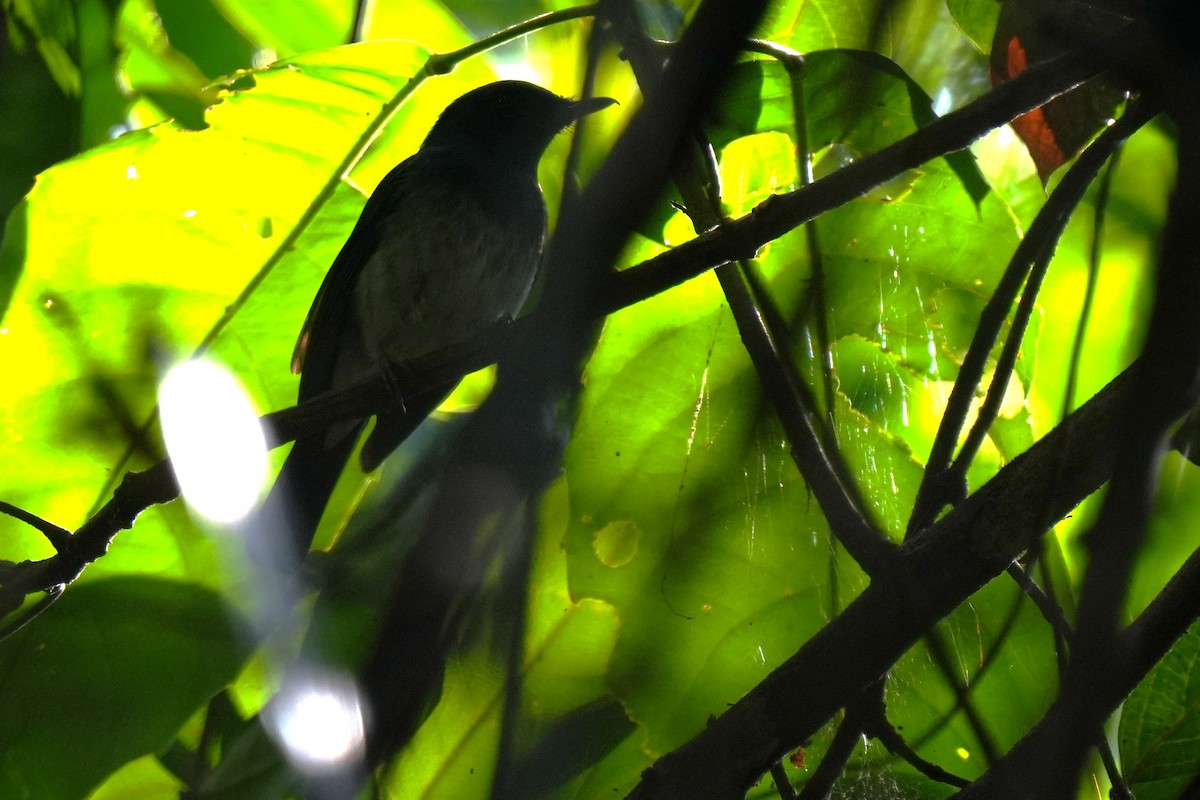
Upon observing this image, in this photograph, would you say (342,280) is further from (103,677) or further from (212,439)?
(103,677)

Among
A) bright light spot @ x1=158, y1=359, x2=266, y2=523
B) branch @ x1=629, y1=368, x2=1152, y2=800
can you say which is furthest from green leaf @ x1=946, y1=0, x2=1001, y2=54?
bright light spot @ x1=158, y1=359, x2=266, y2=523

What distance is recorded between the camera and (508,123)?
13.0 feet

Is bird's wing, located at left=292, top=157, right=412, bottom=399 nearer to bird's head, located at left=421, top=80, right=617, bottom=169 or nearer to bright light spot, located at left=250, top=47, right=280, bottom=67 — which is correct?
bird's head, located at left=421, top=80, right=617, bottom=169

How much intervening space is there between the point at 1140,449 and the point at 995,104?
3.46 ft

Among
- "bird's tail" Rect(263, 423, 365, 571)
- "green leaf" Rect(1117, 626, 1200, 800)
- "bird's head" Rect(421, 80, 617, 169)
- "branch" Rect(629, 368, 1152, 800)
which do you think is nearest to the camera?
"branch" Rect(629, 368, 1152, 800)

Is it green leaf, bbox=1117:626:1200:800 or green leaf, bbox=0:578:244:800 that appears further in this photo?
green leaf, bbox=0:578:244:800

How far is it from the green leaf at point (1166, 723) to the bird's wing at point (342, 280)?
81.1 inches

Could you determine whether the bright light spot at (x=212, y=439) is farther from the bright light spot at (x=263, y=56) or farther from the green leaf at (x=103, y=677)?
the bright light spot at (x=263, y=56)

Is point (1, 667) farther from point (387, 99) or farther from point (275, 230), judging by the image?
point (387, 99)

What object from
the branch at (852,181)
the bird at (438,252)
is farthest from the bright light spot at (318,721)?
the bird at (438,252)

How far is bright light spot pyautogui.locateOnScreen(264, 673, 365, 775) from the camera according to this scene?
180 centimetres

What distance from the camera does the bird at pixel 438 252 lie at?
10.8ft

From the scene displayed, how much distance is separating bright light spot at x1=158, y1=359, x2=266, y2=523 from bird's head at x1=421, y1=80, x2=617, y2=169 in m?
1.40

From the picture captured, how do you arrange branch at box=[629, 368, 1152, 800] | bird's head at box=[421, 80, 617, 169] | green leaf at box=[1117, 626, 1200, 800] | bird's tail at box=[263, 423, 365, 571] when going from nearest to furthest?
branch at box=[629, 368, 1152, 800], green leaf at box=[1117, 626, 1200, 800], bird's tail at box=[263, 423, 365, 571], bird's head at box=[421, 80, 617, 169]
